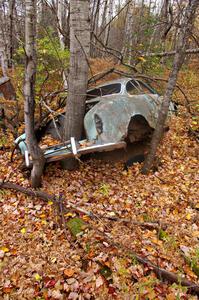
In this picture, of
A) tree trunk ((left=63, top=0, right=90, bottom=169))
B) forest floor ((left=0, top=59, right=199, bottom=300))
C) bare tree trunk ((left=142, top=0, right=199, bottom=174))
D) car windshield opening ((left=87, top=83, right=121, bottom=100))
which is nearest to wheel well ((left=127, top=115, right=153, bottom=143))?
bare tree trunk ((left=142, top=0, right=199, bottom=174))

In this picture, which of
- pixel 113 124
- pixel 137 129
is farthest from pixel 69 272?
pixel 137 129

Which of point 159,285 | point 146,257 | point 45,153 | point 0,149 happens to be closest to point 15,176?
point 45,153

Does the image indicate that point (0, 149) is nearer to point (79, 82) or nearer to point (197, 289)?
point (79, 82)

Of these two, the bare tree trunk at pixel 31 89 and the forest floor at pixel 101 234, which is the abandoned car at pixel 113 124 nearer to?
the bare tree trunk at pixel 31 89

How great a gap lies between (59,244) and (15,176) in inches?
89.1

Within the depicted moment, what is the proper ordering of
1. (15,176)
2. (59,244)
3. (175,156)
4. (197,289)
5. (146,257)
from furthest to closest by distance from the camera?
(175,156)
(15,176)
(59,244)
(146,257)
(197,289)

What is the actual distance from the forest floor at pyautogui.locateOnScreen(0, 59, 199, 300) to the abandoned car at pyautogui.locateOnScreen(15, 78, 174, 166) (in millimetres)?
814

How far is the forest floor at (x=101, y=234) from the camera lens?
125 inches

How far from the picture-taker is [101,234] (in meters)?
3.88

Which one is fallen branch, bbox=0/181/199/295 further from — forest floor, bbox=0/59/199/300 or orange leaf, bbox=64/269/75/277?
orange leaf, bbox=64/269/75/277

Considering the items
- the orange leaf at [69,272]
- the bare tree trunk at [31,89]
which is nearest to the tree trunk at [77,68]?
the bare tree trunk at [31,89]

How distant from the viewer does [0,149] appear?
6.57 m

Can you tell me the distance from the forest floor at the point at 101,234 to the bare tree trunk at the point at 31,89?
578mm

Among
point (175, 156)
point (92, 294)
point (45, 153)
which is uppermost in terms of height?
point (45, 153)
